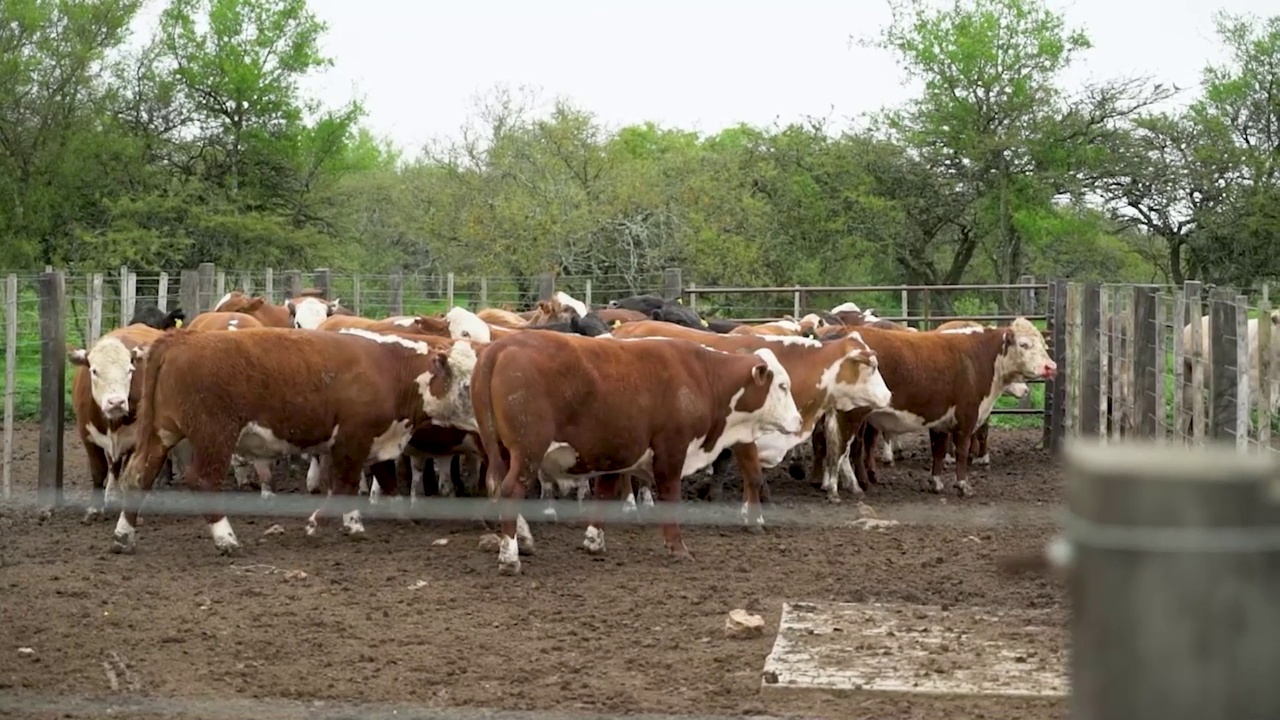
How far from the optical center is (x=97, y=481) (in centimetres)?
1086

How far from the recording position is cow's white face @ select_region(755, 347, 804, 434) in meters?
10.2

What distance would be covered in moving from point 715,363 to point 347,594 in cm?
310

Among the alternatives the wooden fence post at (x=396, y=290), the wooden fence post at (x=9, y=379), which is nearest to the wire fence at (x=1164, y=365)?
the wooden fence post at (x=9, y=379)

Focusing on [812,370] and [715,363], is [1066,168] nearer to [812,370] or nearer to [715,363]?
[812,370]

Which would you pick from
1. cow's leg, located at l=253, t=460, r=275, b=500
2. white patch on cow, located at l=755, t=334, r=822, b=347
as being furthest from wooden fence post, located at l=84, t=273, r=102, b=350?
white patch on cow, located at l=755, t=334, r=822, b=347

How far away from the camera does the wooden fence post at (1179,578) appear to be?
47.8 inches

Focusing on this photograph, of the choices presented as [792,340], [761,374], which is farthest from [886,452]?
[761,374]

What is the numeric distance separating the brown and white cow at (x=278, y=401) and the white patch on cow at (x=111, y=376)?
0.32 m

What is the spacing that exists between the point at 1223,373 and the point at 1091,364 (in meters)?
5.66

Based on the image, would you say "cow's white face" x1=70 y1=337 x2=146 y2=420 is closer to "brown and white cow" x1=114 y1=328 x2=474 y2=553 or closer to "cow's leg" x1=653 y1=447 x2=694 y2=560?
"brown and white cow" x1=114 y1=328 x2=474 y2=553

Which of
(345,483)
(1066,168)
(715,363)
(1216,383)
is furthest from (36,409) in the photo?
(1066,168)

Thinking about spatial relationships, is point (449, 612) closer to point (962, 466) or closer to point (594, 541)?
point (594, 541)

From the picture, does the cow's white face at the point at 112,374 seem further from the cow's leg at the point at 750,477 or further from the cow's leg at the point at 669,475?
the cow's leg at the point at 750,477

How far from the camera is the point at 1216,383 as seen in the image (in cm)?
843
